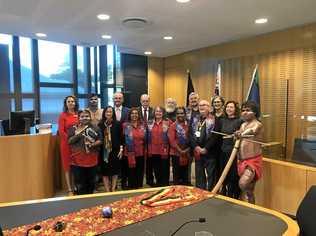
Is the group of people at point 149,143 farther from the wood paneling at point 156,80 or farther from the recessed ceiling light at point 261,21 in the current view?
the wood paneling at point 156,80

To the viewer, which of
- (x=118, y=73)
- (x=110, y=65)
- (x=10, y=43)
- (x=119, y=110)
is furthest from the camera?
(x=110, y=65)

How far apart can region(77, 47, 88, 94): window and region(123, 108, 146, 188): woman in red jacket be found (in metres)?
4.02

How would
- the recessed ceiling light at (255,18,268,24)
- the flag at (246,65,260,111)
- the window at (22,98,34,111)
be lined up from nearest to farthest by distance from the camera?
the recessed ceiling light at (255,18,268,24) → the flag at (246,65,260,111) → the window at (22,98,34,111)

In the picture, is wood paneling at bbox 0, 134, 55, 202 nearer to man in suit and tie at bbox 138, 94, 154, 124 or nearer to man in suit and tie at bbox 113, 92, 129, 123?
man in suit and tie at bbox 113, 92, 129, 123

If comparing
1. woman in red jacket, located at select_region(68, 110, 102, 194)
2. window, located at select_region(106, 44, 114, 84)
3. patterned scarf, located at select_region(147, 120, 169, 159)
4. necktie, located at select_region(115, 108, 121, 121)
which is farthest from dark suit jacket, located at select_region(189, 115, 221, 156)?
window, located at select_region(106, 44, 114, 84)

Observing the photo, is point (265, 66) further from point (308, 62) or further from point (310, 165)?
point (310, 165)

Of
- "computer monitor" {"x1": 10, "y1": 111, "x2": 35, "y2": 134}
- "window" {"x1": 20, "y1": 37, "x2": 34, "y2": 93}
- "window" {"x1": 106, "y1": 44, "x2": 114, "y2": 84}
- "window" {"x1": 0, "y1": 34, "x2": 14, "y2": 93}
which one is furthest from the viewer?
"window" {"x1": 106, "y1": 44, "x2": 114, "y2": 84}

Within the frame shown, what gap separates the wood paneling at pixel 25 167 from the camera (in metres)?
3.78

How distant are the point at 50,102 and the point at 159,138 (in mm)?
4236

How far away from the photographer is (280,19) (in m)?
4.29

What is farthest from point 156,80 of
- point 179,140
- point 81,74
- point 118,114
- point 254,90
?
point 179,140

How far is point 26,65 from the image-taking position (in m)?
6.98

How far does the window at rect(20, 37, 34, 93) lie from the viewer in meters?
6.88

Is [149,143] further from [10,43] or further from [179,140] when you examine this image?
[10,43]
